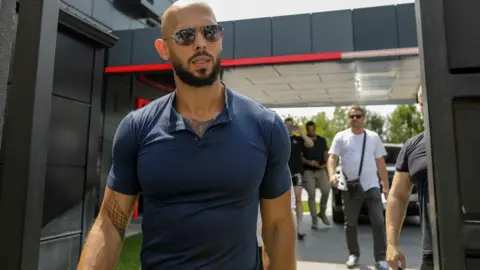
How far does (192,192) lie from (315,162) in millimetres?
6507

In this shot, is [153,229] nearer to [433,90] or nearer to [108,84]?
[433,90]

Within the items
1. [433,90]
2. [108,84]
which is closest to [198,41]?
[433,90]

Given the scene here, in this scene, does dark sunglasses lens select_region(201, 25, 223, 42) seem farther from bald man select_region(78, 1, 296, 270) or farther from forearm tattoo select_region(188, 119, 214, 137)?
forearm tattoo select_region(188, 119, 214, 137)

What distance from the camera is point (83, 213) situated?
5.22m

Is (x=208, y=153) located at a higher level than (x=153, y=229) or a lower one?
higher

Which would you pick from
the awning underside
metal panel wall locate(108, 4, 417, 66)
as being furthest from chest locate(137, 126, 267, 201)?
the awning underside

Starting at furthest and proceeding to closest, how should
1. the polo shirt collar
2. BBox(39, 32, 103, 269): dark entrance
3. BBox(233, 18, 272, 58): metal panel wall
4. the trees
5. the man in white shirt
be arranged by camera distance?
the trees, BBox(233, 18, 272, 58): metal panel wall, the man in white shirt, BBox(39, 32, 103, 269): dark entrance, the polo shirt collar

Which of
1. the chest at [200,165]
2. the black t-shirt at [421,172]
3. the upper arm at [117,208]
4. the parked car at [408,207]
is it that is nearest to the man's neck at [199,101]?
the chest at [200,165]

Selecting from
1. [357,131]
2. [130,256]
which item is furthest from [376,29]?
[130,256]

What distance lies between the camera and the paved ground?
5407 mm

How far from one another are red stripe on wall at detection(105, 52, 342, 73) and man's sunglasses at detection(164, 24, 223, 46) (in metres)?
5.84

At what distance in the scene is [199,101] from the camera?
162 centimetres

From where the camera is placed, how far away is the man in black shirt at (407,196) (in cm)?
253

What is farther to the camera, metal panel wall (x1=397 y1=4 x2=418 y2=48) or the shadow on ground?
metal panel wall (x1=397 y1=4 x2=418 y2=48)
